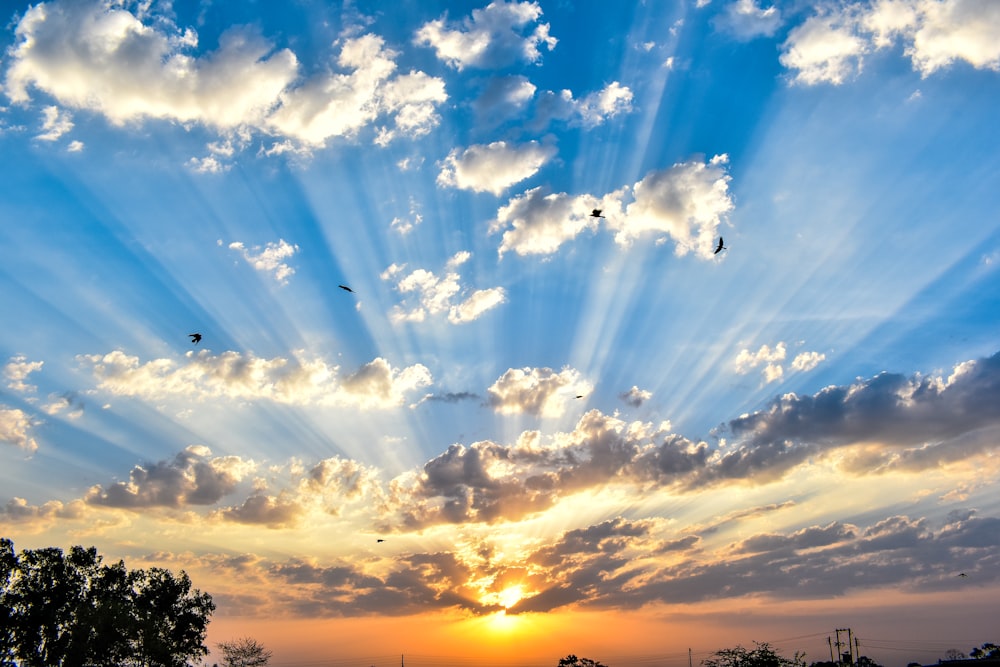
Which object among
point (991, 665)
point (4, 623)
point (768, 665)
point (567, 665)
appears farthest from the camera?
point (567, 665)

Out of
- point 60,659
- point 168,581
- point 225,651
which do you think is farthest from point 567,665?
point 60,659

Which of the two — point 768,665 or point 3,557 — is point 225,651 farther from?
point 768,665

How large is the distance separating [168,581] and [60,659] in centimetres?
1641

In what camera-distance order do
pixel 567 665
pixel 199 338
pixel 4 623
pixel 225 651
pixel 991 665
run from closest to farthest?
1. pixel 199 338
2. pixel 4 623
3. pixel 991 665
4. pixel 225 651
5. pixel 567 665

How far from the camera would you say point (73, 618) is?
242ft

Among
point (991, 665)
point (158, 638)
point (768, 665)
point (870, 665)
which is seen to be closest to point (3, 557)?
point (158, 638)

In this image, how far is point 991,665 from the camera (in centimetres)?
8694

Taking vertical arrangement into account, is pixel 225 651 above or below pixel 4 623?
below

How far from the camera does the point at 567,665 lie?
164 meters

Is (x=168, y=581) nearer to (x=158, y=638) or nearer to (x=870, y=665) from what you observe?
(x=158, y=638)

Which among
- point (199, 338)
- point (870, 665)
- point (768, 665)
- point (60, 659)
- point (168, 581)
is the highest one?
point (199, 338)

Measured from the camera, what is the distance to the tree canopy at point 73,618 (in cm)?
7131

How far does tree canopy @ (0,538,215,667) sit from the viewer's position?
234ft

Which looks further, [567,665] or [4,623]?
[567,665]
